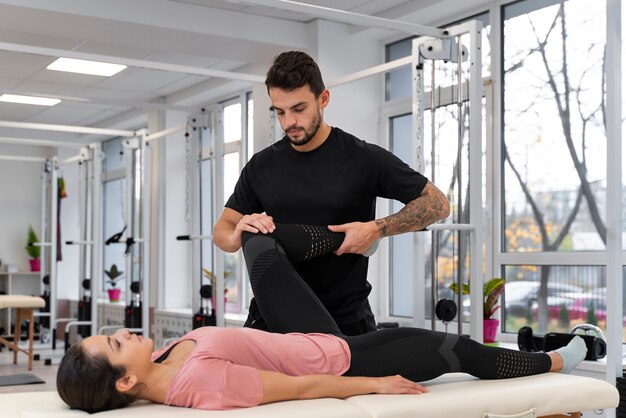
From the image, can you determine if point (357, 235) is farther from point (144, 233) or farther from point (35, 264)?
point (35, 264)

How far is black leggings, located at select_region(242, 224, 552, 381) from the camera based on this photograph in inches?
80.8

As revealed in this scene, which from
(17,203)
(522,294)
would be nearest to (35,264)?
(17,203)

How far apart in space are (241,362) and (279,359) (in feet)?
0.34

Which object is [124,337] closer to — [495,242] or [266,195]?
[266,195]

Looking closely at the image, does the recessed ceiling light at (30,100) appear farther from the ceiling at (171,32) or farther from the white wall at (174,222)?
the white wall at (174,222)

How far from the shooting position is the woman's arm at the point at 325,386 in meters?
1.84

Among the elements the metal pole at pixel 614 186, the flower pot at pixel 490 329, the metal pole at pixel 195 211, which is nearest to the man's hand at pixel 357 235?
the metal pole at pixel 614 186

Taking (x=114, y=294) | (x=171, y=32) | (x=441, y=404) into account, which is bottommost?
(x=114, y=294)

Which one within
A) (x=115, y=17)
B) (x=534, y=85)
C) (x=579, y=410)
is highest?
(x=115, y=17)

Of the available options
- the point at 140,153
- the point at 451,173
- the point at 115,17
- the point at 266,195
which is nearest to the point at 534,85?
the point at 451,173

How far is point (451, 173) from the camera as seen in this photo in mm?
4863

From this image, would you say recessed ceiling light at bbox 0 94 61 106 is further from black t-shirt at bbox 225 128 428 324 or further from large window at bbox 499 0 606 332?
black t-shirt at bbox 225 128 428 324

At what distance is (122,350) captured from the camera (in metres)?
1.81

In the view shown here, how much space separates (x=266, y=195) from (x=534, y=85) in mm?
2761
